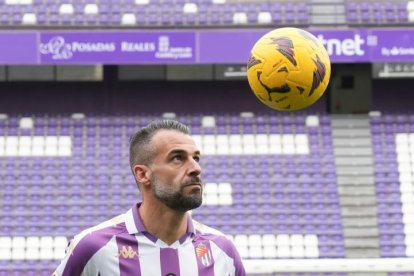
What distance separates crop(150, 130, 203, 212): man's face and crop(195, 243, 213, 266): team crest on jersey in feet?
1.10

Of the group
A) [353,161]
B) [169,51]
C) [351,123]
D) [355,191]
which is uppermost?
[169,51]

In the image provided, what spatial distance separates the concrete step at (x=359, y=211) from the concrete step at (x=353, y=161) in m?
1.08

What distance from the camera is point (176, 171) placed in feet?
9.75

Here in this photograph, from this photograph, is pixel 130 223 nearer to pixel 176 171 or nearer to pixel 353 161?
pixel 176 171

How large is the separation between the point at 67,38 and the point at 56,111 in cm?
169

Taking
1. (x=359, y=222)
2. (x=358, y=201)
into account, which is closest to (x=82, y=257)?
(x=359, y=222)

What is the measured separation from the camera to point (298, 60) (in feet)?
20.8

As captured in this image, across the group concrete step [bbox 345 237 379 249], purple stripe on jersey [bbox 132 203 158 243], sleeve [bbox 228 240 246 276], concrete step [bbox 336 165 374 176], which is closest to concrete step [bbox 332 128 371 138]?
concrete step [bbox 336 165 374 176]

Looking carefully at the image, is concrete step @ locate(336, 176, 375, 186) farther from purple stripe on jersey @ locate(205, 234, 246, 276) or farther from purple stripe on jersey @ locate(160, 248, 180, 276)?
purple stripe on jersey @ locate(160, 248, 180, 276)

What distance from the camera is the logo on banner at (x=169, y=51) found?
1562 centimetres

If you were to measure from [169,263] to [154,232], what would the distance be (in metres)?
0.14

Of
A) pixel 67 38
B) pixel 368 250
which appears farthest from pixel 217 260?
pixel 67 38

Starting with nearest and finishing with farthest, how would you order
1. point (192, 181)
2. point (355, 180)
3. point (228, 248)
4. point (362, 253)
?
1. point (192, 181)
2. point (228, 248)
3. point (362, 253)
4. point (355, 180)

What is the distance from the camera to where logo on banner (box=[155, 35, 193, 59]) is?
51.3 feet
